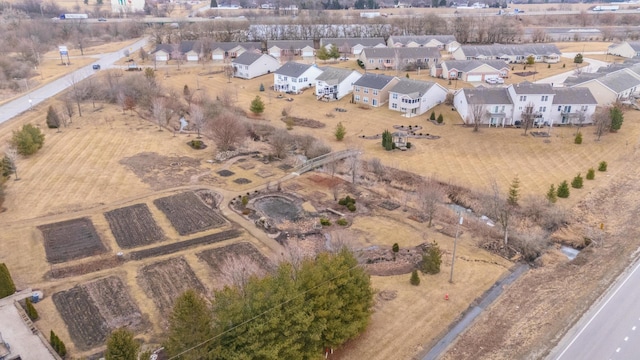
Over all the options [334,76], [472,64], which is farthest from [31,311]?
[472,64]

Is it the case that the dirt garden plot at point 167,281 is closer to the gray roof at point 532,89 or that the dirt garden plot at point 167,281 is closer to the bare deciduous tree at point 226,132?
the bare deciduous tree at point 226,132

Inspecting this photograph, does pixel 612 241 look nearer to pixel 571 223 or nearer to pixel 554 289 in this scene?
pixel 571 223

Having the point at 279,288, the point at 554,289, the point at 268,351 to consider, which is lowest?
the point at 554,289

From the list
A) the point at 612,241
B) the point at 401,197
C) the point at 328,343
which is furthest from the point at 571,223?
the point at 328,343

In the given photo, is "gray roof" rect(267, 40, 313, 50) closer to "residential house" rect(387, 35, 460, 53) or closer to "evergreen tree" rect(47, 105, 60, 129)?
"residential house" rect(387, 35, 460, 53)

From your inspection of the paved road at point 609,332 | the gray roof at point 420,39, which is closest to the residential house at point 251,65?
the gray roof at point 420,39

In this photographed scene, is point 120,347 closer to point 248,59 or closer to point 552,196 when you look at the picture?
point 552,196
